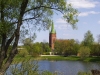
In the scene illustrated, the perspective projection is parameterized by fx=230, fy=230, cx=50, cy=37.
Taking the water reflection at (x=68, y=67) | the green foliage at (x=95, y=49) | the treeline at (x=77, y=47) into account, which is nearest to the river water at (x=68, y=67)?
the water reflection at (x=68, y=67)

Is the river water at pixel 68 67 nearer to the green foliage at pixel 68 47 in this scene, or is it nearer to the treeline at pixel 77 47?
the treeline at pixel 77 47

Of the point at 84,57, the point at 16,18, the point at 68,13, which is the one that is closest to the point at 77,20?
the point at 68,13

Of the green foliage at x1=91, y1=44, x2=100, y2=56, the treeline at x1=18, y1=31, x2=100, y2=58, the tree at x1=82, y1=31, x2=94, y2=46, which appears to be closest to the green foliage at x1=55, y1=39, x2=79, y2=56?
the treeline at x1=18, y1=31, x2=100, y2=58

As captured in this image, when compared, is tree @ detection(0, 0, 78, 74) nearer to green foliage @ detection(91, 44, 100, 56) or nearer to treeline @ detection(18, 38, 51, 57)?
treeline @ detection(18, 38, 51, 57)

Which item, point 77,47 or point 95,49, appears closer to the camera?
point 95,49

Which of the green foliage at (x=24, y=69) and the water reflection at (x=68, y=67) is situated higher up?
the green foliage at (x=24, y=69)

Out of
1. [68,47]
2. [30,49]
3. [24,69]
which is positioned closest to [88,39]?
[68,47]

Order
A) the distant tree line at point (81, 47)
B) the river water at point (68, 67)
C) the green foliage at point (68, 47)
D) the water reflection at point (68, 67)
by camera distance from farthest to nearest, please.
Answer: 1. the green foliage at point (68, 47)
2. the distant tree line at point (81, 47)
3. the water reflection at point (68, 67)
4. the river water at point (68, 67)

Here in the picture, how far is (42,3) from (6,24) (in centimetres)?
199

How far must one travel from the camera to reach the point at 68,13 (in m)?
10.7

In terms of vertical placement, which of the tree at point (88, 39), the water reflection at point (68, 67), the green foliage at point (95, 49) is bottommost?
the water reflection at point (68, 67)

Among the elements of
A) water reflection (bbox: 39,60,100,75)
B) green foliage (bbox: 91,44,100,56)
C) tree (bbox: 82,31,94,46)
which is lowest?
water reflection (bbox: 39,60,100,75)

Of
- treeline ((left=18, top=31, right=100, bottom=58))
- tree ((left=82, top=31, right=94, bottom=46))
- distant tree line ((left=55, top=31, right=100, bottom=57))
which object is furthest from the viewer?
tree ((left=82, top=31, right=94, bottom=46))

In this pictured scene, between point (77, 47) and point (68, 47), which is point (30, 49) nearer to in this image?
point (77, 47)
